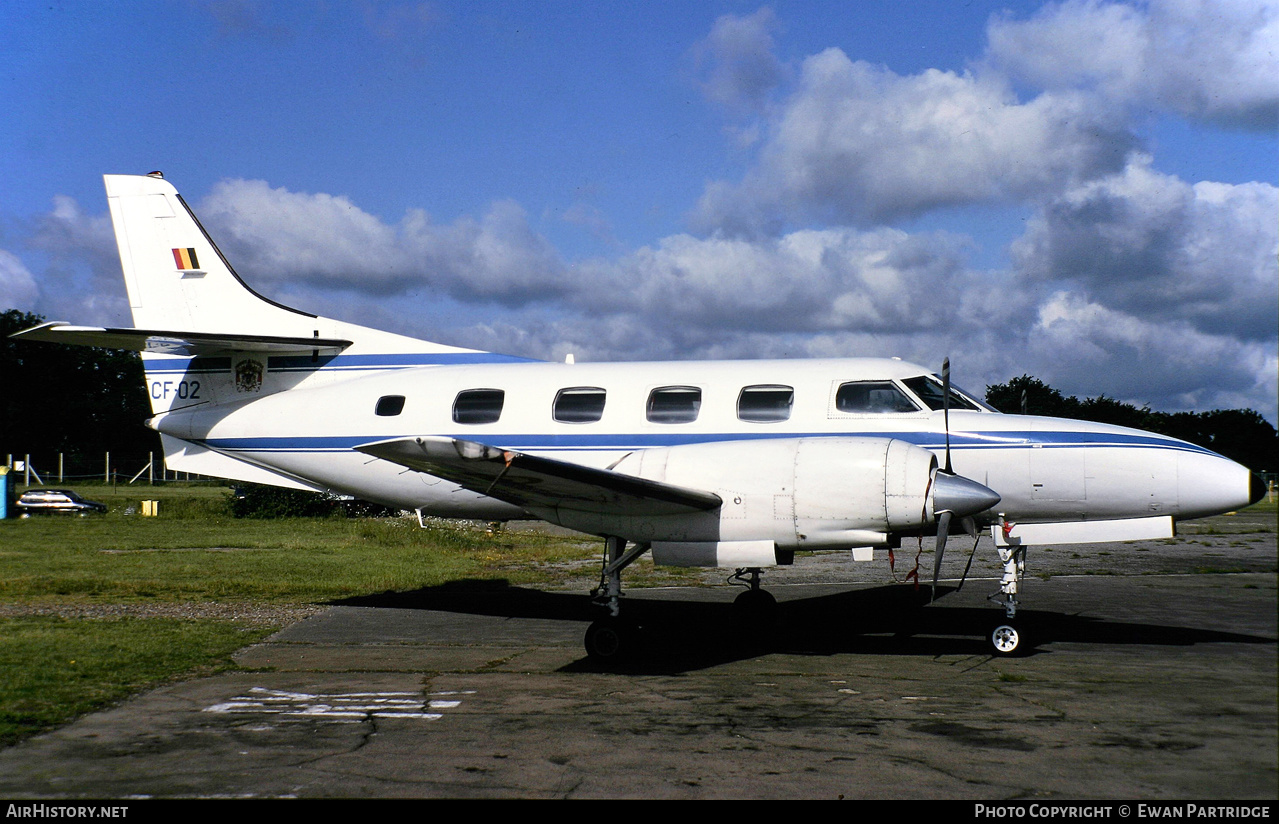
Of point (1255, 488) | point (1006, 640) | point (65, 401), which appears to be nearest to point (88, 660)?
point (1006, 640)

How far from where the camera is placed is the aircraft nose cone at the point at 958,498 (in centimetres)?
830

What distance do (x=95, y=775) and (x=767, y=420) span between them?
7.12m

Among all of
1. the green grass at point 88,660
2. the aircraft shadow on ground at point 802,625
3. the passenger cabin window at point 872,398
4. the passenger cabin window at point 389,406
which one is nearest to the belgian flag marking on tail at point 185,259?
the passenger cabin window at point 389,406

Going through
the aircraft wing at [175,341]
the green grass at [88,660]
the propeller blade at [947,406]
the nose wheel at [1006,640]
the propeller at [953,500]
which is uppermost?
the aircraft wing at [175,341]

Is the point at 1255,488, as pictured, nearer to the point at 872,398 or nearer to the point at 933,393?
the point at 933,393

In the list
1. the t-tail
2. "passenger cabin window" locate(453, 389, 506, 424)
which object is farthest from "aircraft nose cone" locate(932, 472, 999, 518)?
the t-tail

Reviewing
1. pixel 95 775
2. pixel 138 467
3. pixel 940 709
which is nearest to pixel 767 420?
pixel 940 709

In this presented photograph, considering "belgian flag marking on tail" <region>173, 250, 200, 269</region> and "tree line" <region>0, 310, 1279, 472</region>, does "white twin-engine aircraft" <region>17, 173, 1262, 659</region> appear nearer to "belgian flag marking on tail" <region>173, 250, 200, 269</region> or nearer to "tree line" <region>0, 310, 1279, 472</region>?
"belgian flag marking on tail" <region>173, 250, 200, 269</region>

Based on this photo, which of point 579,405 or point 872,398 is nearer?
point 872,398

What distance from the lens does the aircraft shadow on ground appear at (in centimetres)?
963

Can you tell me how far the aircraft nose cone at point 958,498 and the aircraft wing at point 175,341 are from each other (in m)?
8.39

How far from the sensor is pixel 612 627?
9016mm

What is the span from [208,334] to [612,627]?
23.7 feet

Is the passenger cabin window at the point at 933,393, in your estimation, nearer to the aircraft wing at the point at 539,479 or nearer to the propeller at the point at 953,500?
the propeller at the point at 953,500
